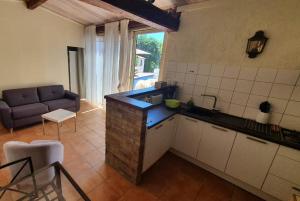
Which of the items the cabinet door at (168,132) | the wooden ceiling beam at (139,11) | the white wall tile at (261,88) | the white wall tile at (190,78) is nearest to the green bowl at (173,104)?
the cabinet door at (168,132)

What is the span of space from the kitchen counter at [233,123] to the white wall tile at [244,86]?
1.38 feet

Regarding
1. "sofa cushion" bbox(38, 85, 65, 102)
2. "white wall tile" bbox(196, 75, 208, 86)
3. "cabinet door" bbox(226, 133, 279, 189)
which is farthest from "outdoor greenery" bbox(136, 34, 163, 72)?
"sofa cushion" bbox(38, 85, 65, 102)

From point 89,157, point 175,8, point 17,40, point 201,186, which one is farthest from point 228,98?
point 17,40

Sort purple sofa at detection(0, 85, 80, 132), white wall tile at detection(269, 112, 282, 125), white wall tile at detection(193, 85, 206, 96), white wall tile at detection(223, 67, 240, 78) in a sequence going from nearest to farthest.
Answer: white wall tile at detection(269, 112, 282, 125)
white wall tile at detection(223, 67, 240, 78)
white wall tile at detection(193, 85, 206, 96)
purple sofa at detection(0, 85, 80, 132)

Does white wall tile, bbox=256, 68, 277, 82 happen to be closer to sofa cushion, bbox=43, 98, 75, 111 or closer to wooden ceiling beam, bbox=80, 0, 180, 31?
wooden ceiling beam, bbox=80, 0, 180, 31

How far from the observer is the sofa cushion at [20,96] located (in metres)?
2.96

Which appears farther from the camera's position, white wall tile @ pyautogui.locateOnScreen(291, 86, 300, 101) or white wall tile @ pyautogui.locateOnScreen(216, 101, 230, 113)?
white wall tile @ pyautogui.locateOnScreen(216, 101, 230, 113)

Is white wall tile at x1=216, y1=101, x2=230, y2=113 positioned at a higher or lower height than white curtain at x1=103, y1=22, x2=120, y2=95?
lower

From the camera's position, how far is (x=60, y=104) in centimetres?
339

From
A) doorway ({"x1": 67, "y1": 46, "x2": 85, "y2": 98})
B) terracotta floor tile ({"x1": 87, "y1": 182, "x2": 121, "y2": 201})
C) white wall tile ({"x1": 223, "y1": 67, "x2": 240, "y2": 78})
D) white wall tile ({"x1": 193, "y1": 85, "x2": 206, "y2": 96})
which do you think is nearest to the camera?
terracotta floor tile ({"x1": 87, "y1": 182, "x2": 121, "y2": 201})

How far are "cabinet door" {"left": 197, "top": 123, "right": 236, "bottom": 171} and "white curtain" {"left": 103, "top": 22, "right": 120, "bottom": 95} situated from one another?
2.44m

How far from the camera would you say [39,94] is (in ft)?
11.3

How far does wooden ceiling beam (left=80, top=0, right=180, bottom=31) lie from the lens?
1560 millimetres

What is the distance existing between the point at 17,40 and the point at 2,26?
12.3 inches
